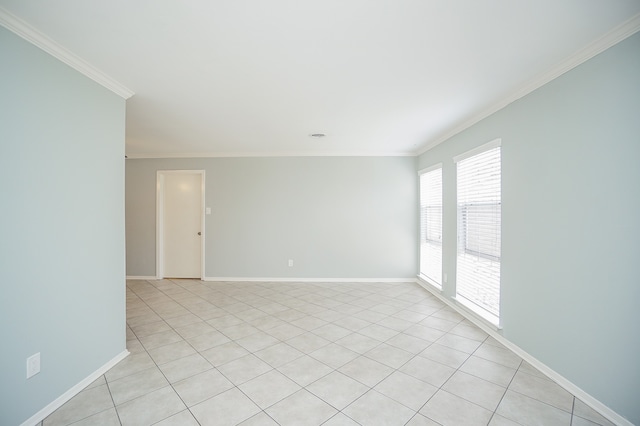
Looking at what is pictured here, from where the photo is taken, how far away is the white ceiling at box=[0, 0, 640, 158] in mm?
1511

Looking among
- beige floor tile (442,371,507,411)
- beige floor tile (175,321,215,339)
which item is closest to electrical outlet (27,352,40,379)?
beige floor tile (175,321,215,339)

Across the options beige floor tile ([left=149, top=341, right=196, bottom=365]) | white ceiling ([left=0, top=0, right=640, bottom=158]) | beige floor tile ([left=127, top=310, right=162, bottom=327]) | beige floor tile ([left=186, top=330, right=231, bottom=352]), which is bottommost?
beige floor tile ([left=186, top=330, right=231, bottom=352])

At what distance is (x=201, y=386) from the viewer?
2.06 metres

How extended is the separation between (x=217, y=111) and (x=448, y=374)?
11.5ft

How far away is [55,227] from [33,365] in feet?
2.93

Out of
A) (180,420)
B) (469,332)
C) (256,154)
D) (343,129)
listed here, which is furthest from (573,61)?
(256,154)

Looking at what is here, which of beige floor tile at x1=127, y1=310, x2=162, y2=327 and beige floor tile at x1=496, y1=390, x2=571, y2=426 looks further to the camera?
beige floor tile at x1=127, y1=310, x2=162, y2=327

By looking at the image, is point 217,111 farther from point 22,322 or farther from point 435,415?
point 435,415

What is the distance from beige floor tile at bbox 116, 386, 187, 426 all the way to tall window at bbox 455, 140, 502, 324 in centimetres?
309

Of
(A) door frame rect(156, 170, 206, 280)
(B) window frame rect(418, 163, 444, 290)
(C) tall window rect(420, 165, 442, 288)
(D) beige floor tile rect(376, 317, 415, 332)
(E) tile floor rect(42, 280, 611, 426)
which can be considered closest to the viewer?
(E) tile floor rect(42, 280, 611, 426)

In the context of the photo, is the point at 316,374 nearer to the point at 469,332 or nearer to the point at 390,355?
the point at 390,355

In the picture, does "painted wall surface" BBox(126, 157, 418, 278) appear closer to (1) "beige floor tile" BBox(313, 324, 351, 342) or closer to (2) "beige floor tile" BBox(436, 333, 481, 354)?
(1) "beige floor tile" BBox(313, 324, 351, 342)

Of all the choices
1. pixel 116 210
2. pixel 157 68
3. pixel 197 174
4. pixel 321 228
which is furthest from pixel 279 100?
pixel 197 174

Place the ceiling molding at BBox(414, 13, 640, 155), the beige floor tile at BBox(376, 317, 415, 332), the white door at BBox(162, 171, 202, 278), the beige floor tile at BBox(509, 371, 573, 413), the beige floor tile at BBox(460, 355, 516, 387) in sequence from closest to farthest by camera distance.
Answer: the ceiling molding at BBox(414, 13, 640, 155)
the beige floor tile at BBox(509, 371, 573, 413)
the beige floor tile at BBox(460, 355, 516, 387)
the beige floor tile at BBox(376, 317, 415, 332)
the white door at BBox(162, 171, 202, 278)
